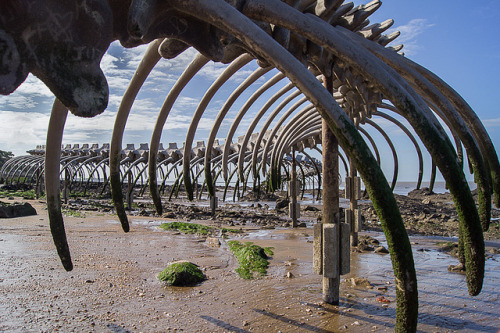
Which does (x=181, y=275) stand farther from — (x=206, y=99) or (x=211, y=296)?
(x=206, y=99)

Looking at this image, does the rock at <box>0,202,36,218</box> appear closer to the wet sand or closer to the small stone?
the wet sand

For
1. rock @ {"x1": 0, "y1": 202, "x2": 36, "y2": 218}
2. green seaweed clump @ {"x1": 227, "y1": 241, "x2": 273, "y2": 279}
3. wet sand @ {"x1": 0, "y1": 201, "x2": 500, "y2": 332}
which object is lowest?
wet sand @ {"x1": 0, "y1": 201, "x2": 500, "y2": 332}

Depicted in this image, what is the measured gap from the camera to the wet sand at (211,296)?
161 inches

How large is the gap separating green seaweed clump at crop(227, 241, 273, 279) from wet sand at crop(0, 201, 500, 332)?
0.53ft

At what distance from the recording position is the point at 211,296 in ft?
16.5

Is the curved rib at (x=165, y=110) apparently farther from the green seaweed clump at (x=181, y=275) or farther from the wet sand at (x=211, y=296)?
the green seaweed clump at (x=181, y=275)

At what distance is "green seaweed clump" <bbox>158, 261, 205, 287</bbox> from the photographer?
5.52 meters

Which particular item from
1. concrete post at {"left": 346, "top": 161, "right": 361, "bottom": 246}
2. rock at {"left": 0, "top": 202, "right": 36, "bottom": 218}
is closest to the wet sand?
concrete post at {"left": 346, "top": 161, "right": 361, "bottom": 246}

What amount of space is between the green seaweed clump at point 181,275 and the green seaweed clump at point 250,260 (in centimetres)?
77

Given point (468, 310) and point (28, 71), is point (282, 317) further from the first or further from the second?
point (28, 71)

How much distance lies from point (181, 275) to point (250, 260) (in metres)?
1.73

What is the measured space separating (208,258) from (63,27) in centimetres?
598

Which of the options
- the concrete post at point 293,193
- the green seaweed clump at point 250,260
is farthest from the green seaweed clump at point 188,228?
the green seaweed clump at point 250,260

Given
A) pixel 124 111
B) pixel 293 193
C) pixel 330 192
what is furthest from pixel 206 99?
pixel 293 193
